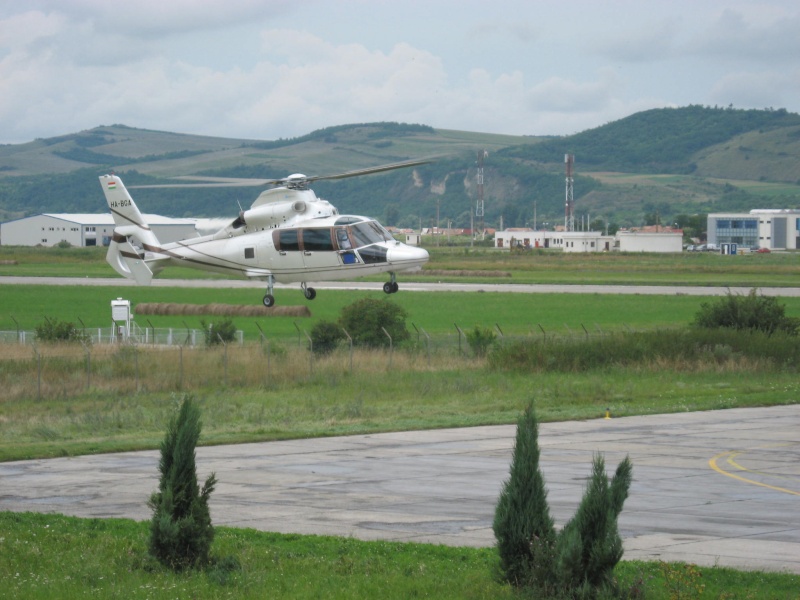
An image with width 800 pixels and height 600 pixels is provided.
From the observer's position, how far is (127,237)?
1805 inches

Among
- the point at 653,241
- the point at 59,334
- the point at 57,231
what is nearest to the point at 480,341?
the point at 59,334

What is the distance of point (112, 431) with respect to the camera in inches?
1116

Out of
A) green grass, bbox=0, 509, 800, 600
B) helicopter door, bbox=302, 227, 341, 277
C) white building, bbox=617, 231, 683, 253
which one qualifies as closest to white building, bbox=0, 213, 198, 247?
white building, bbox=617, 231, 683, 253

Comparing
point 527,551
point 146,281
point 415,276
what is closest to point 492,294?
point 415,276

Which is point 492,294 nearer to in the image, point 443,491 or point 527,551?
point 443,491

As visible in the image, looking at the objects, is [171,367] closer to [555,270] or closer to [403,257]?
[403,257]

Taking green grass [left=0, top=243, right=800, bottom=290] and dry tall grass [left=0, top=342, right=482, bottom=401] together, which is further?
green grass [left=0, top=243, right=800, bottom=290]

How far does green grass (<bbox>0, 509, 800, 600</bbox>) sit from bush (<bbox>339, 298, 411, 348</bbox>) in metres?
30.7

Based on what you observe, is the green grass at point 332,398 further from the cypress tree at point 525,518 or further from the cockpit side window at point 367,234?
the cypress tree at point 525,518

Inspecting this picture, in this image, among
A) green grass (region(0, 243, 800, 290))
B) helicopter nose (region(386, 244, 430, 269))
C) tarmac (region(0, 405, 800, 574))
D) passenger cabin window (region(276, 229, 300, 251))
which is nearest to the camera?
tarmac (region(0, 405, 800, 574))

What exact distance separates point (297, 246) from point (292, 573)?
93.5 feet

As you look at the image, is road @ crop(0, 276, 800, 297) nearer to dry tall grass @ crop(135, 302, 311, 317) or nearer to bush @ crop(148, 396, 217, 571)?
dry tall grass @ crop(135, 302, 311, 317)

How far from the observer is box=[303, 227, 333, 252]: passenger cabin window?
4094 centimetres

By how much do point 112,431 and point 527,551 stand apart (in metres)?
18.1
